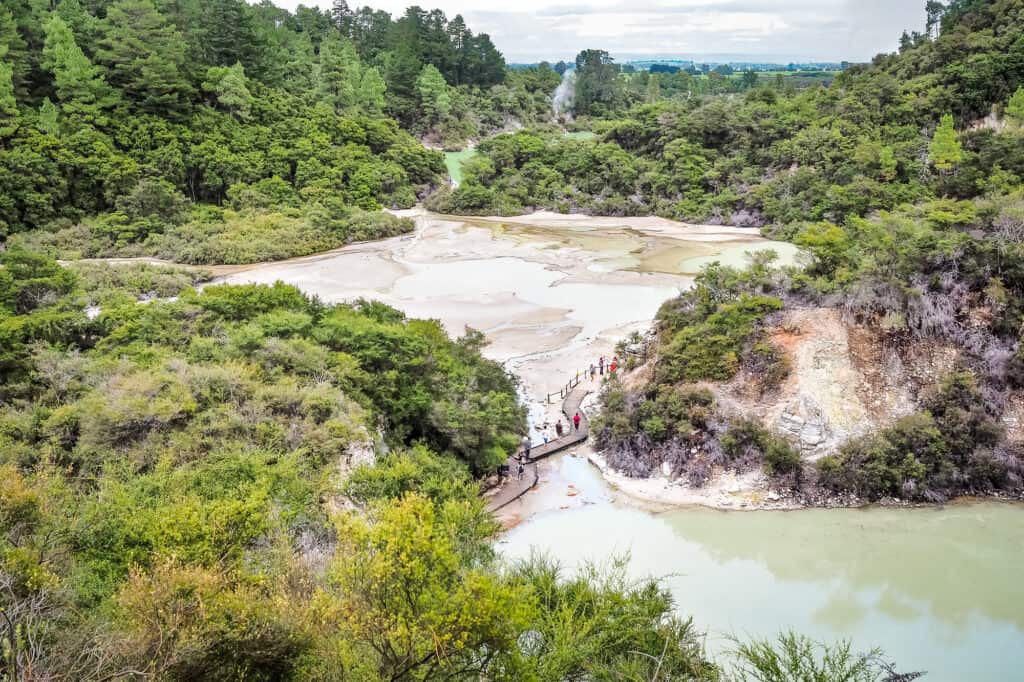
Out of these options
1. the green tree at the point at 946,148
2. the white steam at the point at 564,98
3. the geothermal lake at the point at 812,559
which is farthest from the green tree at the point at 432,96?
the geothermal lake at the point at 812,559

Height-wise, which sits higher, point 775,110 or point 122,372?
point 775,110

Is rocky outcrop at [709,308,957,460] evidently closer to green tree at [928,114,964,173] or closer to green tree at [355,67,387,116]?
green tree at [928,114,964,173]

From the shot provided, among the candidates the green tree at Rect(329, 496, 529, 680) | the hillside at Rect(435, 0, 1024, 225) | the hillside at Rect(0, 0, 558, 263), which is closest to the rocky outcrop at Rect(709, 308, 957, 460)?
the green tree at Rect(329, 496, 529, 680)

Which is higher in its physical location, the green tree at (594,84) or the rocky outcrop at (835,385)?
the green tree at (594,84)

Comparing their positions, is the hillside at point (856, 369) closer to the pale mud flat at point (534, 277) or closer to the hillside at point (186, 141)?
the pale mud flat at point (534, 277)

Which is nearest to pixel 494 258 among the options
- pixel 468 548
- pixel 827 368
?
pixel 827 368

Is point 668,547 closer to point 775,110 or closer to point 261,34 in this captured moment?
point 775,110
